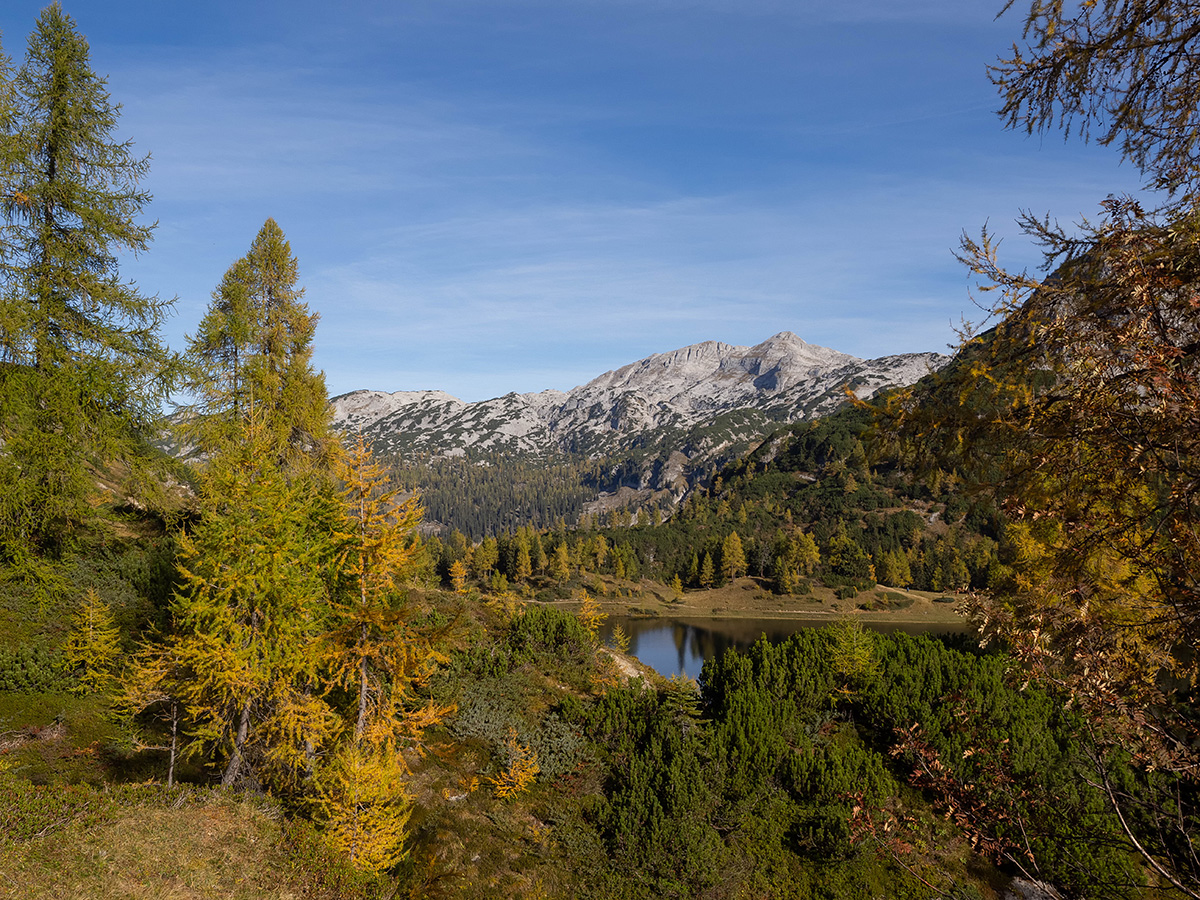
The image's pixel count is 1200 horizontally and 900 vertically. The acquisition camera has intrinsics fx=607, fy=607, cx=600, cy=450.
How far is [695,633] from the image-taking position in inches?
3314

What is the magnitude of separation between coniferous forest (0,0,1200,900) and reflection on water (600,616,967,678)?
138 ft

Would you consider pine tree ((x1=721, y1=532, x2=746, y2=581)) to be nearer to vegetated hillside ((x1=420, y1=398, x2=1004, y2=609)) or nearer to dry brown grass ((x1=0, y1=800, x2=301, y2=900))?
vegetated hillside ((x1=420, y1=398, x2=1004, y2=609))

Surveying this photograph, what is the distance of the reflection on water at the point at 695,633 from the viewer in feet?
223

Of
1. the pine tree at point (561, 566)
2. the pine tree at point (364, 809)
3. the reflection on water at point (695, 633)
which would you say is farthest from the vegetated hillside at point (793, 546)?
the pine tree at point (364, 809)

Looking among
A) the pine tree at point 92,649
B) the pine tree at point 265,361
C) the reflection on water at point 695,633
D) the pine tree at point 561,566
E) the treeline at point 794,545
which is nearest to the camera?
the pine tree at point 92,649

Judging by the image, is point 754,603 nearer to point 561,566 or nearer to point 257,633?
point 561,566

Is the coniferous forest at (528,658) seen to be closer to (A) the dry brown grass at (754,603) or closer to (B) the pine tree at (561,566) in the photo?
(A) the dry brown grass at (754,603)

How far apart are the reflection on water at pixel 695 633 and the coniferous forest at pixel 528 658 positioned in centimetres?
4201

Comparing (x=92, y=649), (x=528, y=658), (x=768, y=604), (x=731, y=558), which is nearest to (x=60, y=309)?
(x=92, y=649)

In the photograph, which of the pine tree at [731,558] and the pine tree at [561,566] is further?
the pine tree at [731,558]

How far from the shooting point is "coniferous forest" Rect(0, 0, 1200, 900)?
445 centimetres

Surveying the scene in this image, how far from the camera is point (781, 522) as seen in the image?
140 meters

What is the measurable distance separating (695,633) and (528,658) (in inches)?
2521

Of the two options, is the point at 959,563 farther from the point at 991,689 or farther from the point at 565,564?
the point at 991,689
